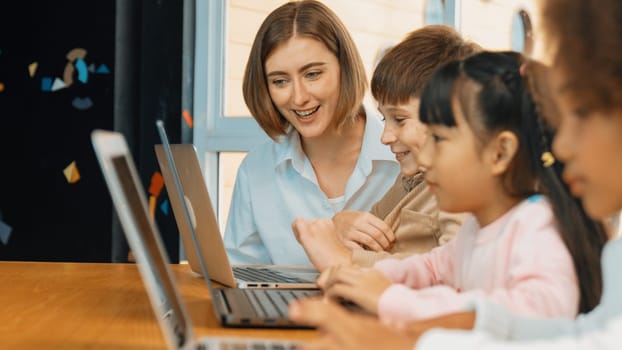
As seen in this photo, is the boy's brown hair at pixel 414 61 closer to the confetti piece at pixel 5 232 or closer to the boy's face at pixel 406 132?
the boy's face at pixel 406 132

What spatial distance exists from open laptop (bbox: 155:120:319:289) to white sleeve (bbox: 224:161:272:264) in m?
0.52

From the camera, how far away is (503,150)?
1.00m

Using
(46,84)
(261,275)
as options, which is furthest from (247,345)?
(46,84)

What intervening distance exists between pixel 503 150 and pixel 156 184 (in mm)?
2545

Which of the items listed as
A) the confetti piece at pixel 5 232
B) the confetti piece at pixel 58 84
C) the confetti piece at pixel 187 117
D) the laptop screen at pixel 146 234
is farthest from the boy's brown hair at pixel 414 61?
the confetti piece at pixel 5 232

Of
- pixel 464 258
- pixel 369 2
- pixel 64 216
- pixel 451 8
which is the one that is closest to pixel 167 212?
pixel 64 216

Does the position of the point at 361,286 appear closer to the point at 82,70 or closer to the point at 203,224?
the point at 203,224

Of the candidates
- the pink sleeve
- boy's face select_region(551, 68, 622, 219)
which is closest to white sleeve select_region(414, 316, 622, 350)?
boy's face select_region(551, 68, 622, 219)

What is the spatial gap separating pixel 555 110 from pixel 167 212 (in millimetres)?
2639

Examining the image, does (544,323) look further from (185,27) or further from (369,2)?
(185,27)

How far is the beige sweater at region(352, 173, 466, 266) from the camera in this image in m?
1.49

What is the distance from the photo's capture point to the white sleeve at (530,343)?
62 centimetres

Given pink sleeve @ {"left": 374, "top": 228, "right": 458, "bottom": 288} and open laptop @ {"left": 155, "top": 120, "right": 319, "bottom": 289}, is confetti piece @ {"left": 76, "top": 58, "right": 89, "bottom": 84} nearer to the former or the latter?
open laptop @ {"left": 155, "top": 120, "right": 319, "bottom": 289}

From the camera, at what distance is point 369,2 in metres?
3.13
